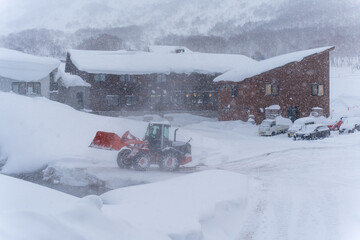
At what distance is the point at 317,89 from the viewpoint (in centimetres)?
527

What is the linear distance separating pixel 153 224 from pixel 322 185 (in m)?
2.92

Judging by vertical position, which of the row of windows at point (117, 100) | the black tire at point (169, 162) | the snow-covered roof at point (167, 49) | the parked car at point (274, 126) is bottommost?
the black tire at point (169, 162)

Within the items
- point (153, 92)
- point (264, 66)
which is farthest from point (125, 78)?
point (264, 66)

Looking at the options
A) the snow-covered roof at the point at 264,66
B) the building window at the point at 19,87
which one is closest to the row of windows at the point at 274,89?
the snow-covered roof at the point at 264,66

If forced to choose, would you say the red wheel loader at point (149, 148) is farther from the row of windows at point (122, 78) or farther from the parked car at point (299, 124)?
the parked car at point (299, 124)

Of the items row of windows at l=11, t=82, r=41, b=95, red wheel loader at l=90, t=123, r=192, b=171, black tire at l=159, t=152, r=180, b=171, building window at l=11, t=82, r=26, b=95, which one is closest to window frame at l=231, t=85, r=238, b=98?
red wheel loader at l=90, t=123, r=192, b=171

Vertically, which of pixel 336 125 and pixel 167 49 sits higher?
pixel 167 49

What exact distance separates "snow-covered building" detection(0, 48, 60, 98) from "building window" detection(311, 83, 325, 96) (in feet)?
14.0

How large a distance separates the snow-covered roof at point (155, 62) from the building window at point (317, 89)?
1.11 m

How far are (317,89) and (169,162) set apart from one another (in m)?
2.79

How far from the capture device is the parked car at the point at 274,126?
17.5ft

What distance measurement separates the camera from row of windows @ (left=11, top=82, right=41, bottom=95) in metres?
4.94

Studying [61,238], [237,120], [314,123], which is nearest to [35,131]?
[61,238]

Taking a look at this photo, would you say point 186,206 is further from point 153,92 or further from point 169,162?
point 153,92
